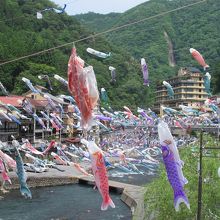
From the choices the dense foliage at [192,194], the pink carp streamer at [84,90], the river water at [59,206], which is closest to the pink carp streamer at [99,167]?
the pink carp streamer at [84,90]

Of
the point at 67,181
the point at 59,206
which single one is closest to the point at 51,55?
the point at 67,181

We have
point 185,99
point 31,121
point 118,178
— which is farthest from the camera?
point 185,99

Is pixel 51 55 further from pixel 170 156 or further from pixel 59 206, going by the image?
pixel 170 156

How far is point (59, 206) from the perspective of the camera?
88.2ft

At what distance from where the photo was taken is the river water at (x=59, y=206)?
24266mm

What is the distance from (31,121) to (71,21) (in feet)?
137

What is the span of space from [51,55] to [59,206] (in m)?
40.7

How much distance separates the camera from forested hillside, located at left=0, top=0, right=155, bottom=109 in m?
59.2

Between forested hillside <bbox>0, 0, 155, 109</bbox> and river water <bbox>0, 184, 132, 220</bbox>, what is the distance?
24703mm

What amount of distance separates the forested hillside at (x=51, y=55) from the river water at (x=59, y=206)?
81.0 feet

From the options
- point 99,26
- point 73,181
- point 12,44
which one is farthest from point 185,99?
point 99,26

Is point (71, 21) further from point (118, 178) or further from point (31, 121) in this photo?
point (118, 178)

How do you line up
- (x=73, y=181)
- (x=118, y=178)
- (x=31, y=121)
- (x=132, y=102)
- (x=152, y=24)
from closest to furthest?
(x=73, y=181) < (x=118, y=178) < (x=31, y=121) < (x=132, y=102) < (x=152, y=24)

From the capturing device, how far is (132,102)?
71.2 meters
